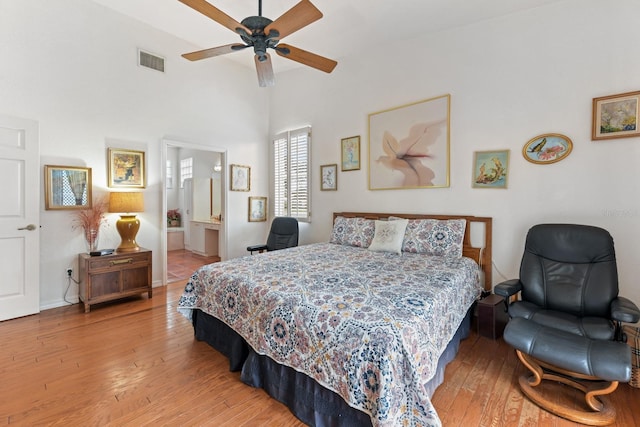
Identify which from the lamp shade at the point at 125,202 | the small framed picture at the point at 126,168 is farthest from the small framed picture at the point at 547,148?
the small framed picture at the point at 126,168

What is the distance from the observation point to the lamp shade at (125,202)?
11.4 ft

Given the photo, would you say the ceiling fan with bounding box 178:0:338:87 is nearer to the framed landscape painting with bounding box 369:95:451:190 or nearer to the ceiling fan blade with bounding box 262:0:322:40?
the ceiling fan blade with bounding box 262:0:322:40

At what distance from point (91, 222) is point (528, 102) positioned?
512 cm

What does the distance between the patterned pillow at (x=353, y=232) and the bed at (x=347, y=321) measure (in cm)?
51

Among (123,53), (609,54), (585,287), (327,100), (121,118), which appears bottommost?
(585,287)

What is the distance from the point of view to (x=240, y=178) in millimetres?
5074

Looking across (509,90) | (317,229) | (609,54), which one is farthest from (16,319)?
(609,54)

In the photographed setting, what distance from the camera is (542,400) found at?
1771 millimetres

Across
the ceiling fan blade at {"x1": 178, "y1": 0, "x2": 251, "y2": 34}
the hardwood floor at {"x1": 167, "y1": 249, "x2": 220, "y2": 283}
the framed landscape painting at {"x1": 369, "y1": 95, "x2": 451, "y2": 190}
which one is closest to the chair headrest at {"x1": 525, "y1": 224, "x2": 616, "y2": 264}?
the framed landscape painting at {"x1": 369, "y1": 95, "x2": 451, "y2": 190}

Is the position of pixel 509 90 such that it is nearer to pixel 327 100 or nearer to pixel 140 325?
pixel 327 100

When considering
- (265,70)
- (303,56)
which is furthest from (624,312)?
(265,70)

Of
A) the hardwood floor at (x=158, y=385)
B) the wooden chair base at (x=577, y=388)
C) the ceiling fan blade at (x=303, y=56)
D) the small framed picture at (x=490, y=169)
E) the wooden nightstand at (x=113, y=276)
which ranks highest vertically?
the ceiling fan blade at (x=303, y=56)

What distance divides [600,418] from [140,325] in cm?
371

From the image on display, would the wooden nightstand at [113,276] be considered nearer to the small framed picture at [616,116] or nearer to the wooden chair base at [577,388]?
the wooden chair base at [577,388]
